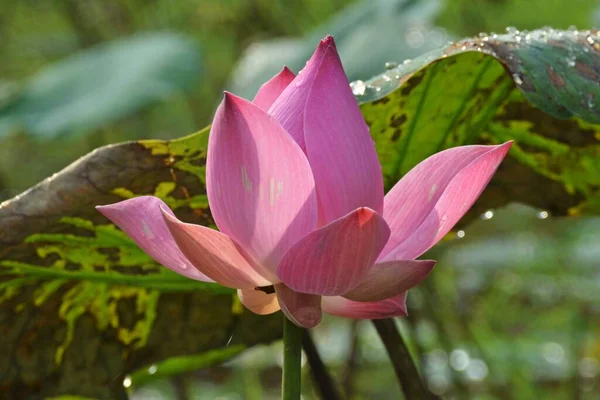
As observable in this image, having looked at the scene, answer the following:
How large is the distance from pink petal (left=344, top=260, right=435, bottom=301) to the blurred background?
36 centimetres

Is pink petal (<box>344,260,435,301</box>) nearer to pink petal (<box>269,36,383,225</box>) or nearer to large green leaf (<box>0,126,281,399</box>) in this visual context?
pink petal (<box>269,36,383,225</box>)

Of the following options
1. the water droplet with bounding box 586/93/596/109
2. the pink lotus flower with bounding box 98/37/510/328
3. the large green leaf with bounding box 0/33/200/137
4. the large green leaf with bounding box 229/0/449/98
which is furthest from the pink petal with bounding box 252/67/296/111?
the large green leaf with bounding box 0/33/200/137

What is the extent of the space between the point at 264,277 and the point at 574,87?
0.25 m

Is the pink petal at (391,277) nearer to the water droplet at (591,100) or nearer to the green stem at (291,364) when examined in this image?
the green stem at (291,364)

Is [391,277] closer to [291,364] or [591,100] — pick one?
[291,364]

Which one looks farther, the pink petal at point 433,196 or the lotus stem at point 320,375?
the lotus stem at point 320,375

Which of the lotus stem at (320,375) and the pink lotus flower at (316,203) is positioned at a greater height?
the pink lotus flower at (316,203)

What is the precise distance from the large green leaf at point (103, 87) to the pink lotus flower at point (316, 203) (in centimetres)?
146

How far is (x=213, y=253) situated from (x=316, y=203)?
0.05 m

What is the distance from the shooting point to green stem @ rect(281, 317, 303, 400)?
33 centimetres

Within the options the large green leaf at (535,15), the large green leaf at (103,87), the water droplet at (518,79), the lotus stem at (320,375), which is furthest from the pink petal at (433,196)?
the large green leaf at (535,15)

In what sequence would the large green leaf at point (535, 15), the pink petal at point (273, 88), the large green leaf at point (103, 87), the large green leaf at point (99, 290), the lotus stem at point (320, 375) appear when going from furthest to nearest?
the large green leaf at point (535, 15) < the large green leaf at point (103, 87) < the lotus stem at point (320, 375) < the large green leaf at point (99, 290) < the pink petal at point (273, 88)

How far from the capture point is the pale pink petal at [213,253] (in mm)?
315

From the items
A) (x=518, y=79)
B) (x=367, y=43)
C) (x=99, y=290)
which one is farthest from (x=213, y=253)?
(x=367, y=43)
